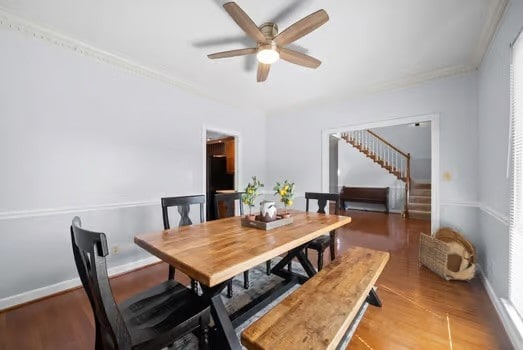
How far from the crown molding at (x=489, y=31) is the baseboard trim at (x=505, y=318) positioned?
7.91ft

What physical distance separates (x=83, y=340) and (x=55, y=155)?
174cm

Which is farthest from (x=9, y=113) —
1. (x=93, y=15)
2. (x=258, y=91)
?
(x=258, y=91)

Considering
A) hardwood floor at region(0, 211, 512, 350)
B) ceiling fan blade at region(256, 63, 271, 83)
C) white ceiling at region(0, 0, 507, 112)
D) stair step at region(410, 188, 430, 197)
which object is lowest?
hardwood floor at region(0, 211, 512, 350)

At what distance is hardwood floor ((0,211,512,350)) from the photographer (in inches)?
62.0

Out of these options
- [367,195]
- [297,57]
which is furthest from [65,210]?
[367,195]

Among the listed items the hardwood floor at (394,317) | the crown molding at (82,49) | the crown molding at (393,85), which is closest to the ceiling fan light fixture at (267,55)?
the crown molding at (82,49)

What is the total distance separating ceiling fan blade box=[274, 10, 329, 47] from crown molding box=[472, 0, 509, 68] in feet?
4.87

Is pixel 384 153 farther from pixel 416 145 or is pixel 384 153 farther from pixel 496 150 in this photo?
pixel 496 150

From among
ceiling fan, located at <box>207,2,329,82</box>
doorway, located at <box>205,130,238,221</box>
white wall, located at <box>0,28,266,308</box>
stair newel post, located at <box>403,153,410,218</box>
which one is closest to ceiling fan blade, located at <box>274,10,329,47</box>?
ceiling fan, located at <box>207,2,329,82</box>

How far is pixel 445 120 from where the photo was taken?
2.95 m

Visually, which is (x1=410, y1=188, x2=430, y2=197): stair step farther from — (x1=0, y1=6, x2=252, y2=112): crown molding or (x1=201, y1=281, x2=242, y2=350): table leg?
(x1=201, y1=281, x2=242, y2=350): table leg

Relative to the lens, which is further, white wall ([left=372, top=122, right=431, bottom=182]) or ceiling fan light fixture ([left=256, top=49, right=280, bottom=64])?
white wall ([left=372, top=122, right=431, bottom=182])

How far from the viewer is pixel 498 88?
1977 millimetres

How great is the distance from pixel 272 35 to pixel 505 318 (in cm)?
303
